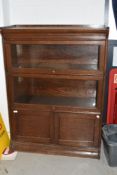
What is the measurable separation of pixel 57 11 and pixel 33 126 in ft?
4.13

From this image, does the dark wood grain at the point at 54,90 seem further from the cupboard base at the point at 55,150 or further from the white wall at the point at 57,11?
the white wall at the point at 57,11

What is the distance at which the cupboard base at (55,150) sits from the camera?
7.48 feet

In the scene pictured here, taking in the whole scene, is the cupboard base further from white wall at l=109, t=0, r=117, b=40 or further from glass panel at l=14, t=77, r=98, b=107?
white wall at l=109, t=0, r=117, b=40

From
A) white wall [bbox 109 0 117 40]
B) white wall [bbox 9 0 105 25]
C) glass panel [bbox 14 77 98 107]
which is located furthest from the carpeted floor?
white wall [bbox 9 0 105 25]

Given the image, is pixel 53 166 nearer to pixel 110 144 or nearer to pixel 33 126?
pixel 33 126

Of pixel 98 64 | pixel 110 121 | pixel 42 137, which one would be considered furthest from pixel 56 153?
pixel 98 64

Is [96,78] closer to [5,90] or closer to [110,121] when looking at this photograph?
[110,121]

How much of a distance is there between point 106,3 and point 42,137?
5.11 feet

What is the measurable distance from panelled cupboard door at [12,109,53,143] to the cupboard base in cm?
5

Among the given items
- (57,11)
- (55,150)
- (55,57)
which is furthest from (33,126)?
(57,11)

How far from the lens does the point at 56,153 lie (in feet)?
7.66

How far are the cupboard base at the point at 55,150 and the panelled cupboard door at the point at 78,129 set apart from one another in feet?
0.18

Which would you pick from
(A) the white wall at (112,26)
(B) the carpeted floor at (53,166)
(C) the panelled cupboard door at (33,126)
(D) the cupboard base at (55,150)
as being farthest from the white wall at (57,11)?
(B) the carpeted floor at (53,166)

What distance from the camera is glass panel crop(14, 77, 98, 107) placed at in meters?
2.32
